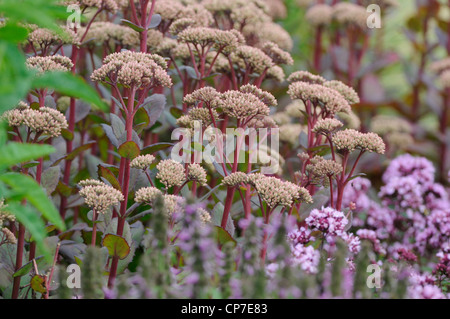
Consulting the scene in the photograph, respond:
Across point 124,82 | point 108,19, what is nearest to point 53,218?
point 124,82

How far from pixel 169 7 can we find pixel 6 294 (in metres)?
1.05

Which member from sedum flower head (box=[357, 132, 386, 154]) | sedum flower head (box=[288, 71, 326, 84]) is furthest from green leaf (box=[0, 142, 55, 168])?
sedum flower head (box=[288, 71, 326, 84])

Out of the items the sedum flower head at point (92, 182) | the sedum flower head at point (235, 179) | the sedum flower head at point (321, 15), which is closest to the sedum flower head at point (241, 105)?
the sedum flower head at point (235, 179)

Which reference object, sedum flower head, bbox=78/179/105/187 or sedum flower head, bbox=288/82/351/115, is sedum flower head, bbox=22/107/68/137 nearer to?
sedum flower head, bbox=78/179/105/187

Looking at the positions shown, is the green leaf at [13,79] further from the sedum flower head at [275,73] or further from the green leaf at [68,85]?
the sedum flower head at [275,73]

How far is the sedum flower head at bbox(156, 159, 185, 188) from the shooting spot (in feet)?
4.58

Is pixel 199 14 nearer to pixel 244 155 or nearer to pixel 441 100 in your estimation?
pixel 244 155

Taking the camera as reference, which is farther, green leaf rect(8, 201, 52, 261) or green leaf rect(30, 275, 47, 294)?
green leaf rect(30, 275, 47, 294)

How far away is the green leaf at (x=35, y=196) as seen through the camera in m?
0.83

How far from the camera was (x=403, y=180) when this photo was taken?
2070mm

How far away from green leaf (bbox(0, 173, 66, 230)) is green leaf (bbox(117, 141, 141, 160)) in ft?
1.72

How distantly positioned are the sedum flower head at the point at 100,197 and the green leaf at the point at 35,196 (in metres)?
0.41

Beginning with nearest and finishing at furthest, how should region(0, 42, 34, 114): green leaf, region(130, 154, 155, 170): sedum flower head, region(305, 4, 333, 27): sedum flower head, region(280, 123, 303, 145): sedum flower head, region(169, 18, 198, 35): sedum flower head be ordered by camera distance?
region(0, 42, 34, 114): green leaf → region(130, 154, 155, 170): sedum flower head → region(169, 18, 198, 35): sedum flower head → region(280, 123, 303, 145): sedum flower head → region(305, 4, 333, 27): sedum flower head
